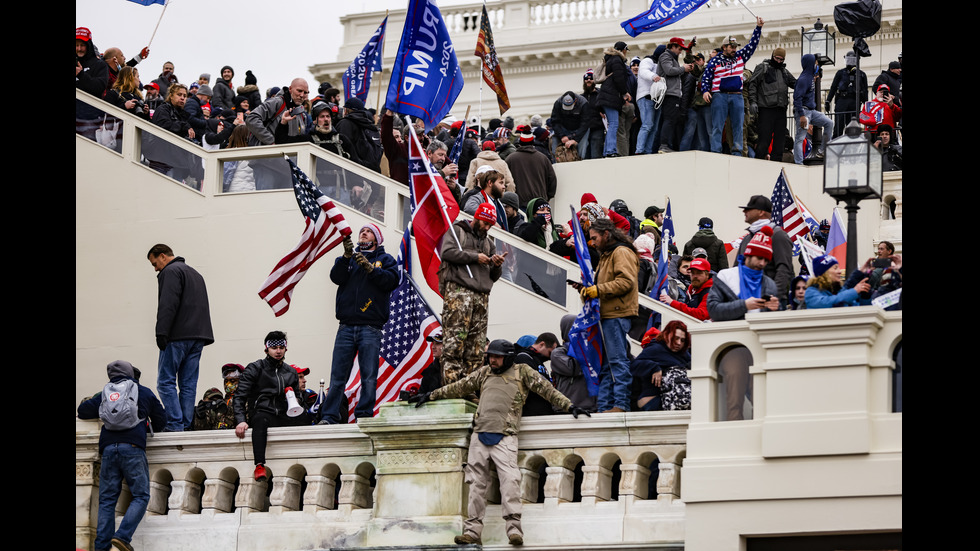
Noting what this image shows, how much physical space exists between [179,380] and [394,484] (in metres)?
3.33

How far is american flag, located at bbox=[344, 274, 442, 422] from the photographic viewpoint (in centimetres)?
1716

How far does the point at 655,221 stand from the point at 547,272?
7.63 ft

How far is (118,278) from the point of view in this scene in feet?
73.3

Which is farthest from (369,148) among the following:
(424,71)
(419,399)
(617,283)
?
(419,399)

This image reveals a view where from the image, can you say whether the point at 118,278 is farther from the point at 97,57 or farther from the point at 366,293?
the point at 366,293

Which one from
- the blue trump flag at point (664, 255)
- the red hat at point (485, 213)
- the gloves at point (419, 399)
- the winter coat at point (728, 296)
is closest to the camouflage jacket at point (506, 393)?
the gloves at point (419, 399)

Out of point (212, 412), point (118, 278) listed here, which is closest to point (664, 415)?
point (212, 412)

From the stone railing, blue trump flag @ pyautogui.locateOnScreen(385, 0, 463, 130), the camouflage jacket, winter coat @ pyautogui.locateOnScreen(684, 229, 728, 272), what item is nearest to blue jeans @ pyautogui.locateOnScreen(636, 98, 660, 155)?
winter coat @ pyautogui.locateOnScreen(684, 229, 728, 272)

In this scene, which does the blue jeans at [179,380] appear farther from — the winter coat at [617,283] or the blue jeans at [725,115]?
the blue jeans at [725,115]

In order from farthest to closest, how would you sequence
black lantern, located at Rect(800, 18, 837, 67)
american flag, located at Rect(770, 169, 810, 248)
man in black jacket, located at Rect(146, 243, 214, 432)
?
1. black lantern, located at Rect(800, 18, 837, 67)
2. american flag, located at Rect(770, 169, 810, 248)
3. man in black jacket, located at Rect(146, 243, 214, 432)

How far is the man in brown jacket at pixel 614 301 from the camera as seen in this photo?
15.0 metres

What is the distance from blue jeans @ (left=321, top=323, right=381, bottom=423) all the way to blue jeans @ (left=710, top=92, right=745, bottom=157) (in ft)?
29.7

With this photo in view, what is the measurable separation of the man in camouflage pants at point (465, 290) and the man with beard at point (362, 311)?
1184mm

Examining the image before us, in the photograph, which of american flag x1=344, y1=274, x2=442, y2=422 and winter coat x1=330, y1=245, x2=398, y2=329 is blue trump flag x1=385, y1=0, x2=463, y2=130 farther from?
winter coat x1=330, y1=245, x2=398, y2=329
